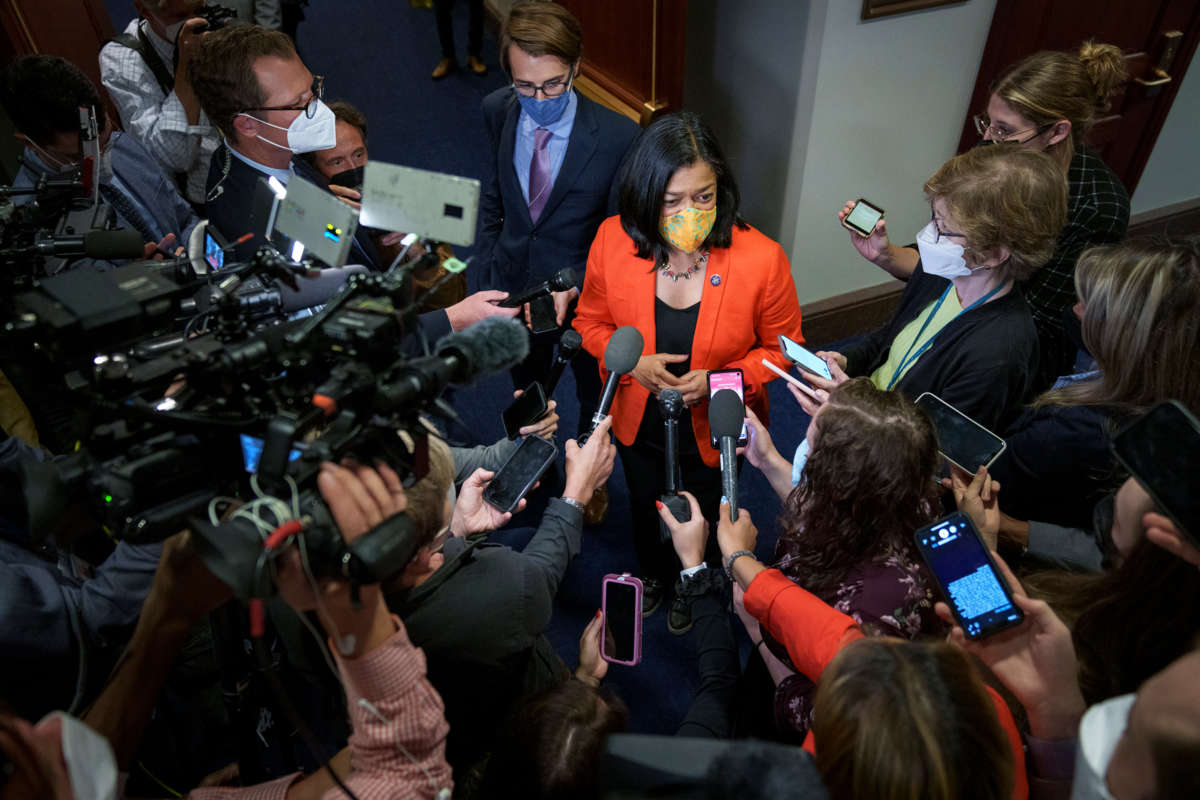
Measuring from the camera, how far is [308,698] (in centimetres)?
169

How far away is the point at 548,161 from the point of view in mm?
2676

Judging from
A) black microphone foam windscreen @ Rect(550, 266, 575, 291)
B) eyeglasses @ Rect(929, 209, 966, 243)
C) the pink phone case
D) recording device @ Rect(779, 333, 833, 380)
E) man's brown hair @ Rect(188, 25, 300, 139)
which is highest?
man's brown hair @ Rect(188, 25, 300, 139)

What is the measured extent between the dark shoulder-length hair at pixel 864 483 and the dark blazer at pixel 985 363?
0.45 meters

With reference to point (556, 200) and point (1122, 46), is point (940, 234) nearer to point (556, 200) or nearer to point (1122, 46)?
point (556, 200)

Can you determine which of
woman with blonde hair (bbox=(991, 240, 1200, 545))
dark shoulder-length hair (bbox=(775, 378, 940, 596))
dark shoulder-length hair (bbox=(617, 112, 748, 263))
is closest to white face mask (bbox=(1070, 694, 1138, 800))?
dark shoulder-length hair (bbox=(775, 378, 940, 596))

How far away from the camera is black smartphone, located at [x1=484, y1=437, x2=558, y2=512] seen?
1929mm

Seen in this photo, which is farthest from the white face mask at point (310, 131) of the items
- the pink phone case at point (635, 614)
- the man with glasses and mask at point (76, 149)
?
the pink phone case at point (635, 614)

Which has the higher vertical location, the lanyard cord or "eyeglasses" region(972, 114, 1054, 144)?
"eyeglasses" region(972, 114, 1054, 144)

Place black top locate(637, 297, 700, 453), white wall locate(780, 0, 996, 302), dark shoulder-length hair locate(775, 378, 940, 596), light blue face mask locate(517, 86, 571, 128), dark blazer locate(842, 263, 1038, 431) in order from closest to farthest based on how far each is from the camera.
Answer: dark shoulder-length hair locate(775, 378, 940, 596) < dark blazer locate(842, 263, 1038, 431) < black top locate(637, 297, 700, 453) < light blue face mask locate(517, 86, 571, 128) < white wall locate(780, 0, 996, 302)

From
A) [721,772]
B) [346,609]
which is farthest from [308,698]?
[721,772]

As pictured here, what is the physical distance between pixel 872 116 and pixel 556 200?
1.49 m

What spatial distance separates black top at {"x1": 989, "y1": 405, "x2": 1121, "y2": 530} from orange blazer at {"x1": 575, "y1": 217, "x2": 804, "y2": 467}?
0.69 metres

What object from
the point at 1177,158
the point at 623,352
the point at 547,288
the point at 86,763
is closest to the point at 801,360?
the point at 623,352

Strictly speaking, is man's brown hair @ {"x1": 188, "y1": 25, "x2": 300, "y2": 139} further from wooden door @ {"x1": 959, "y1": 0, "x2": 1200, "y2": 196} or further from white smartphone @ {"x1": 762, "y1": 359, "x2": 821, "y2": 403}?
wooden door @ {"x1": 959, "y1": 0, "x2": 1200, "y2": 196}
